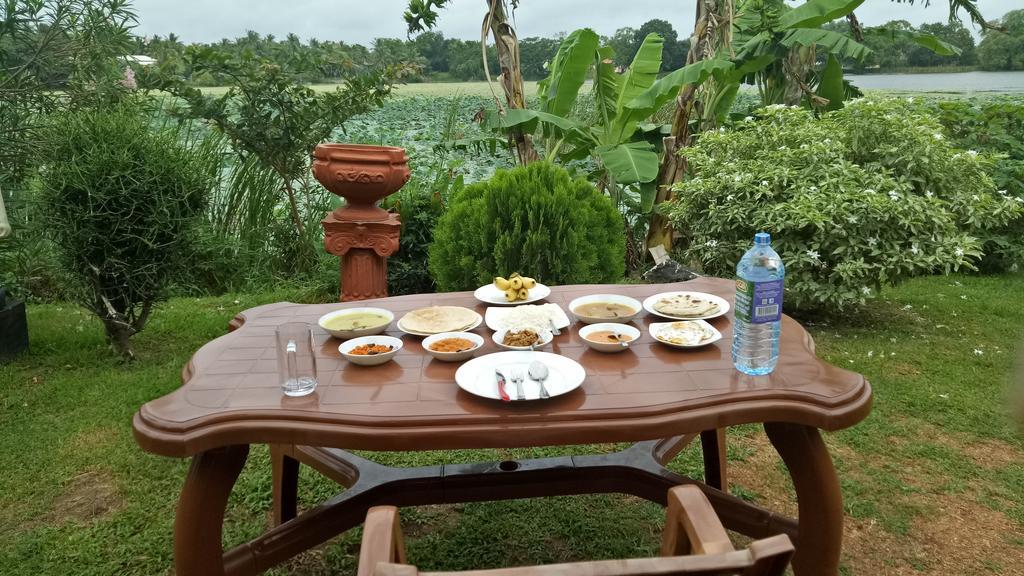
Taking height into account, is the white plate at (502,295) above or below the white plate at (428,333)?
above

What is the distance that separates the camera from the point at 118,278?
13.8ft

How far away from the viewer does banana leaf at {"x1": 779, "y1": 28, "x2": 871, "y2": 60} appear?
5.57 metres

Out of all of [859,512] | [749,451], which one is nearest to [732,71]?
[749,451]

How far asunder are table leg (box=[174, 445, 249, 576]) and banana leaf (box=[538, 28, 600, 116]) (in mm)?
4969

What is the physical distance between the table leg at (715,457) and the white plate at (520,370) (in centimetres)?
102

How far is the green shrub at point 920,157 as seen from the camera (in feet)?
16.5

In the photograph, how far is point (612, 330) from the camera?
2.29 meters

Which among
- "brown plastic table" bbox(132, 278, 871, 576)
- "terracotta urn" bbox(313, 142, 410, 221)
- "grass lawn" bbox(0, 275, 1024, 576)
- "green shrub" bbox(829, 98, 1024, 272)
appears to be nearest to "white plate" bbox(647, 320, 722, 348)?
"brown plastic table" bbox(132, 278, 871, 576)

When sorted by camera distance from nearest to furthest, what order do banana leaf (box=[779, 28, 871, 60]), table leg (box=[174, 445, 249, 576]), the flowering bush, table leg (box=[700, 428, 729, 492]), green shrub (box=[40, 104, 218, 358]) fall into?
table leg (box=[174, 445, 249, 576])
table leg (box=[700, 428, 729, 492])
green shrub (box=[40, 104, 218, 358])
the flowering bush
banana leaf (box=[779, 28, 871, 60])

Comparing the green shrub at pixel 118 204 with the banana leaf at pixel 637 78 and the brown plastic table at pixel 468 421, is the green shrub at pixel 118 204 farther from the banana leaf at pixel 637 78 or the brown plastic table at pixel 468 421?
the banana leaf at pixel 637 78

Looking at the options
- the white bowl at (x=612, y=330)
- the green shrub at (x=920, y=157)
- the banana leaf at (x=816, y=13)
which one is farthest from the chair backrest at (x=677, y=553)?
the banana leaf at (x=816, y=13)

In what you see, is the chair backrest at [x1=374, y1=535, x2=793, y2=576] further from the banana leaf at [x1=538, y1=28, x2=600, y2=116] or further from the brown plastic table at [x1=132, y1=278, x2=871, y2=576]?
the banana leaf at [x1=538, y1=28, x2=600, y2=116]

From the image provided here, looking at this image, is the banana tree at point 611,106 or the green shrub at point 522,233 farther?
the banana tree at point 611,106

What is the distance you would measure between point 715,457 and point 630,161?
3.48m
